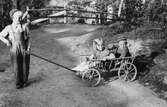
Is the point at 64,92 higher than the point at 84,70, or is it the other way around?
the point at 84,70

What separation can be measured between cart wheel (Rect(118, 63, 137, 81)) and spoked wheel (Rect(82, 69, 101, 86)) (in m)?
0.77

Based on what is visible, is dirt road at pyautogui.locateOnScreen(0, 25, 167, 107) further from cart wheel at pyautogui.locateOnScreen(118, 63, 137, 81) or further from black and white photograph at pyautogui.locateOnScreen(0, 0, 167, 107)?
cart wheel at pyautogui.locateOnScreen(118, 63, 137, 81)

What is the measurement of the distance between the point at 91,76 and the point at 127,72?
120cm

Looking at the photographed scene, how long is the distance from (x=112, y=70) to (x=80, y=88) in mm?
1255

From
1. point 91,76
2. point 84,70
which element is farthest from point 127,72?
point 84,70

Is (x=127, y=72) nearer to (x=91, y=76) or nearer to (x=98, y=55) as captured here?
(x=98, y=55)

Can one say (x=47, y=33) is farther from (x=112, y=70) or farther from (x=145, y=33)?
(x=112, y=70)

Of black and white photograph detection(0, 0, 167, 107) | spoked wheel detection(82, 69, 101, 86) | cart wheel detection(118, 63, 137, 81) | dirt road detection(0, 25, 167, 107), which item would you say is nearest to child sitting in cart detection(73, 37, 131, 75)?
black and white photograph detection(0, 0, 167, 107)

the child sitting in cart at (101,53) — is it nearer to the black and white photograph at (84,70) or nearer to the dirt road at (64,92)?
the black and white photograph at (84,70)

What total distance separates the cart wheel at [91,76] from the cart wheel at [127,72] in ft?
2.51

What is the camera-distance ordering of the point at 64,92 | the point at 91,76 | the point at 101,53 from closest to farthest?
the point at 64,92 → the point at 91,76 → the point at 101,53

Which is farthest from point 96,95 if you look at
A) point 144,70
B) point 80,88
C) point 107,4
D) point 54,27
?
point 107,4

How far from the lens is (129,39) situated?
13.0 m

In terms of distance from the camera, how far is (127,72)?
8.78m
